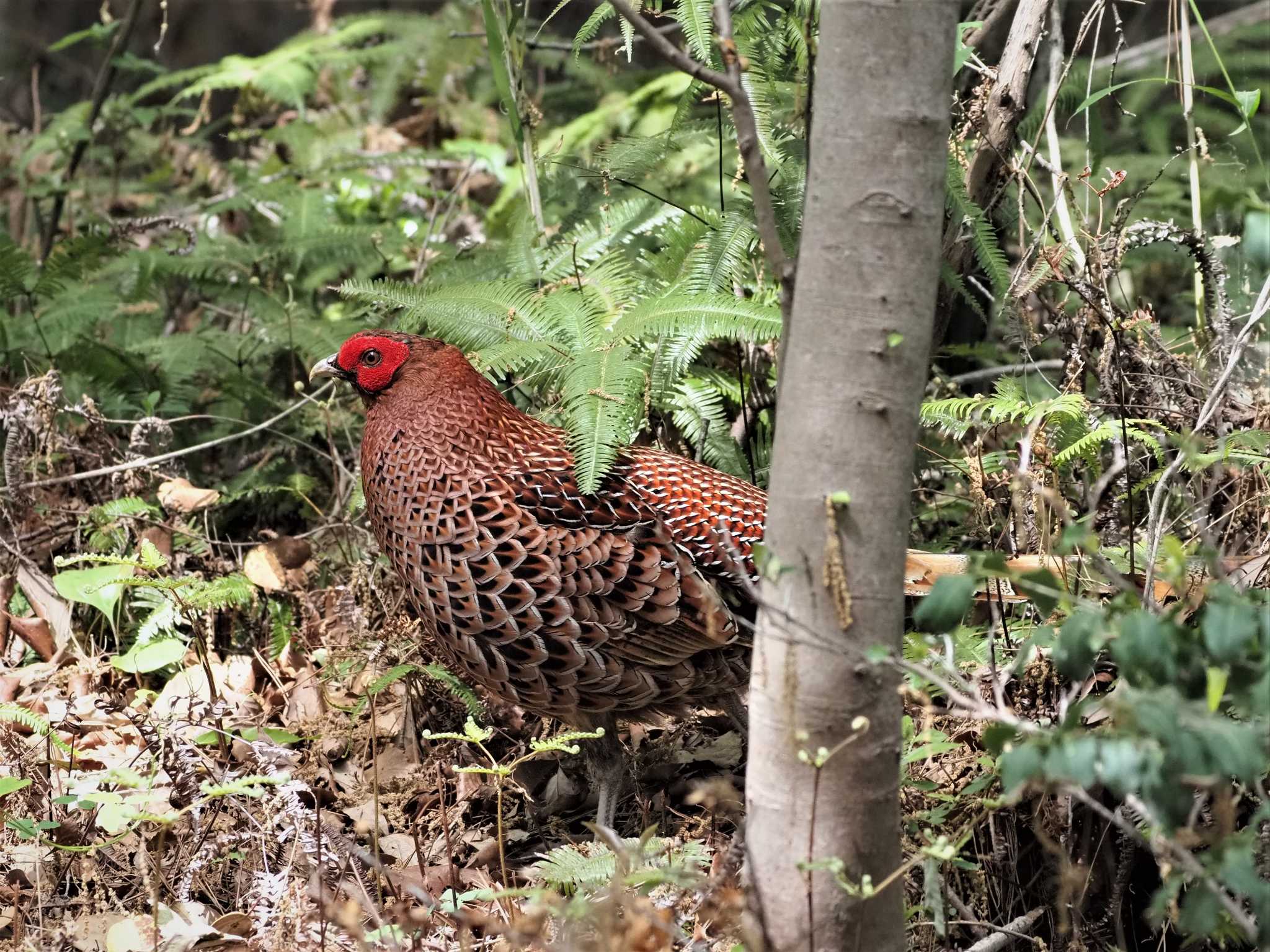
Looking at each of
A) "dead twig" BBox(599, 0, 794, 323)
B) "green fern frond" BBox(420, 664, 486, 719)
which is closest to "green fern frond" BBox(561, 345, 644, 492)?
"green fern frond" BBox(420, 664, 486, 719)

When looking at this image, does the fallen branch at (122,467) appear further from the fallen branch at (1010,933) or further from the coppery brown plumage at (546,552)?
the fallen branch at (1010,933)

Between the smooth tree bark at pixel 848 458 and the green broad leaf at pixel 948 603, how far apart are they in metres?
0.22

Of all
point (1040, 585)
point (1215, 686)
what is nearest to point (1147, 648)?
point (1040, 585)

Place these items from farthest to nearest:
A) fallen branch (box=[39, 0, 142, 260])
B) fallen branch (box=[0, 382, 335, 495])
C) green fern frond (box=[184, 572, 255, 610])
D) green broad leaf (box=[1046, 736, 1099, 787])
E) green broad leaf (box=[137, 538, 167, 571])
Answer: fallen branch (box=[39, 0, 142, 260]) < fallen branch (box=[0, 382, 335, 495]) < green fern frond (box=[184, 572, 255, 610]) < green broad leaf (box=[137, 538, 167, 571]) < green broad leaf (box=[1046, 736, 1099, 787])

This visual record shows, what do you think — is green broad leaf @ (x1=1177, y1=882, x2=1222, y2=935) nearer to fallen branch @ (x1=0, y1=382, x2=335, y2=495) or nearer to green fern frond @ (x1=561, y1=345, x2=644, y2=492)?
green fern frond @ (x1=561, y1=345, x2=644, y2=492)

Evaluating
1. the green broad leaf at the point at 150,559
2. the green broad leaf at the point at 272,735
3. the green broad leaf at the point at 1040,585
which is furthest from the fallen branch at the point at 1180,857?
the green broad leaf at the point at 150,559

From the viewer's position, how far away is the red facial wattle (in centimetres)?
364

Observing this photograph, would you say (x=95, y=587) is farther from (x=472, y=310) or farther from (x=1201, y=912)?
(x=1201, y=912)

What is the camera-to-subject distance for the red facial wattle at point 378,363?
364 centimetres

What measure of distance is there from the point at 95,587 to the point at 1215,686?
344 cm

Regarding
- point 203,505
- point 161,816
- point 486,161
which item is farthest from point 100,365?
point 161,816

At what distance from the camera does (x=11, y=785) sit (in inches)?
123

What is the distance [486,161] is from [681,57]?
4.79m

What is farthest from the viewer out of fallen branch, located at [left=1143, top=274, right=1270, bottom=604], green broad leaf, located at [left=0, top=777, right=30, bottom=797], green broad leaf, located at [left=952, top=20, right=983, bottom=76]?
green broad leaf, located at [left=952, top=20, right=983, bottom=76]
